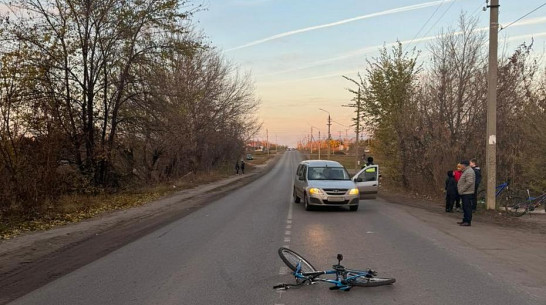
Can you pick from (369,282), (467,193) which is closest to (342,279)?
(369,282)

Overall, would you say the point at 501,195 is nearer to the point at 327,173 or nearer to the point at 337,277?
the point at 327,173

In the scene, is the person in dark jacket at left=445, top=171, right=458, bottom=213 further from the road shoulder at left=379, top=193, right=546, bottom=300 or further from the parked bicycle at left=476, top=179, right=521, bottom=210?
the parked bicycle at left=476, top=179, right=521, bottom=210

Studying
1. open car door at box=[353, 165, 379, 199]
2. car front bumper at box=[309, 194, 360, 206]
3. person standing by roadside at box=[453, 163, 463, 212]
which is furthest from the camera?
open car door at box=[353, 165, 379, 199]

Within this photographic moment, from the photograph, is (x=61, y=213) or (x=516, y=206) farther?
(x=516, y=206)

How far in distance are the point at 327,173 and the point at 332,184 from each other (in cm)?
135

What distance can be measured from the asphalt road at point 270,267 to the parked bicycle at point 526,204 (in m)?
3.91

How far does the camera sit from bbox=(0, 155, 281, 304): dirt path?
6663 mm

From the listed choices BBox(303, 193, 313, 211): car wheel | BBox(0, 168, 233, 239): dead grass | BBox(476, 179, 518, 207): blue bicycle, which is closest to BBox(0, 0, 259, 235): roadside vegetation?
BBox(0, 168, 233, 239): dead grass

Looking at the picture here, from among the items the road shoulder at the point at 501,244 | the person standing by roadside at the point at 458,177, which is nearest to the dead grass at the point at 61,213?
the road shoulder at the point at 501,244

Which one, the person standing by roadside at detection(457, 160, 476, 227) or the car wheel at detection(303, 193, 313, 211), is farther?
the car wheel at detection(303, 193, 313, 211)

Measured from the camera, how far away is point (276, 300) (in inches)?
211

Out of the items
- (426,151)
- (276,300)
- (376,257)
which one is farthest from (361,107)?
(276,300)

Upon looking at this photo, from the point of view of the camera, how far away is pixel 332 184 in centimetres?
1496

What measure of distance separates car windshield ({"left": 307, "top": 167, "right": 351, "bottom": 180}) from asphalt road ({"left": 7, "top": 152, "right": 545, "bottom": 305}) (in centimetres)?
381
